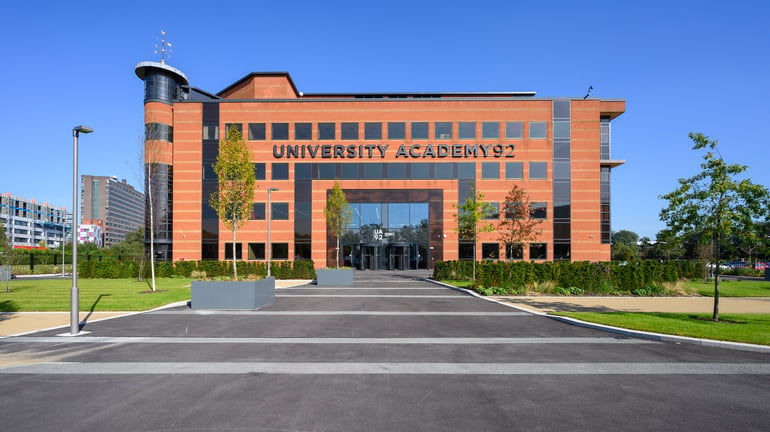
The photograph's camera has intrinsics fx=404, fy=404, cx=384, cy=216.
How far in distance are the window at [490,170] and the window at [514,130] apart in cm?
324

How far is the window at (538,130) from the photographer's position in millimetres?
40969

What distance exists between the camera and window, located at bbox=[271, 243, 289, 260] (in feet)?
134

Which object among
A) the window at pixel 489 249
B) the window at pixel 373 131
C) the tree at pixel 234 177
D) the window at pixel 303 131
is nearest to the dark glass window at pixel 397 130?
the window at pixel 373 131

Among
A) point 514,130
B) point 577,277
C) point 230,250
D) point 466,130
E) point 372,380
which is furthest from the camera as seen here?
point 466,130

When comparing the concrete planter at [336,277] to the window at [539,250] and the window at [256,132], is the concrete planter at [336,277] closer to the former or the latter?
the window at [256,132]

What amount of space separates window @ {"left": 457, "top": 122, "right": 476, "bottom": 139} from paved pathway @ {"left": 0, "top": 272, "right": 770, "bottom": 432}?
105 ft

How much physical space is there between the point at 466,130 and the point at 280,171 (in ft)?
64.0

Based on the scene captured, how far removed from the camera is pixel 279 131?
136ft

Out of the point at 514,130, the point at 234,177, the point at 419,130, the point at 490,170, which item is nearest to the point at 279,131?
the point at 419,130

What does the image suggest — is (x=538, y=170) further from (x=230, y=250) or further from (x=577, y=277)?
(x=230, y=250)

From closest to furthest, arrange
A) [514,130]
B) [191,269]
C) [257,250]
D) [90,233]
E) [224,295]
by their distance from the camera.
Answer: [224,295], [191,269], [257,250], [514,130], [90,233]

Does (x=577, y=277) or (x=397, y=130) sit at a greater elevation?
(x=397, y=130)

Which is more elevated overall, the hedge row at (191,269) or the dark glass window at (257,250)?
the dark glass window at (257,250)

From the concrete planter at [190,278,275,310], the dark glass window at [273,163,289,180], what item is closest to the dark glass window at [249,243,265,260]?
the dark glass window at [273,163,289,180]
